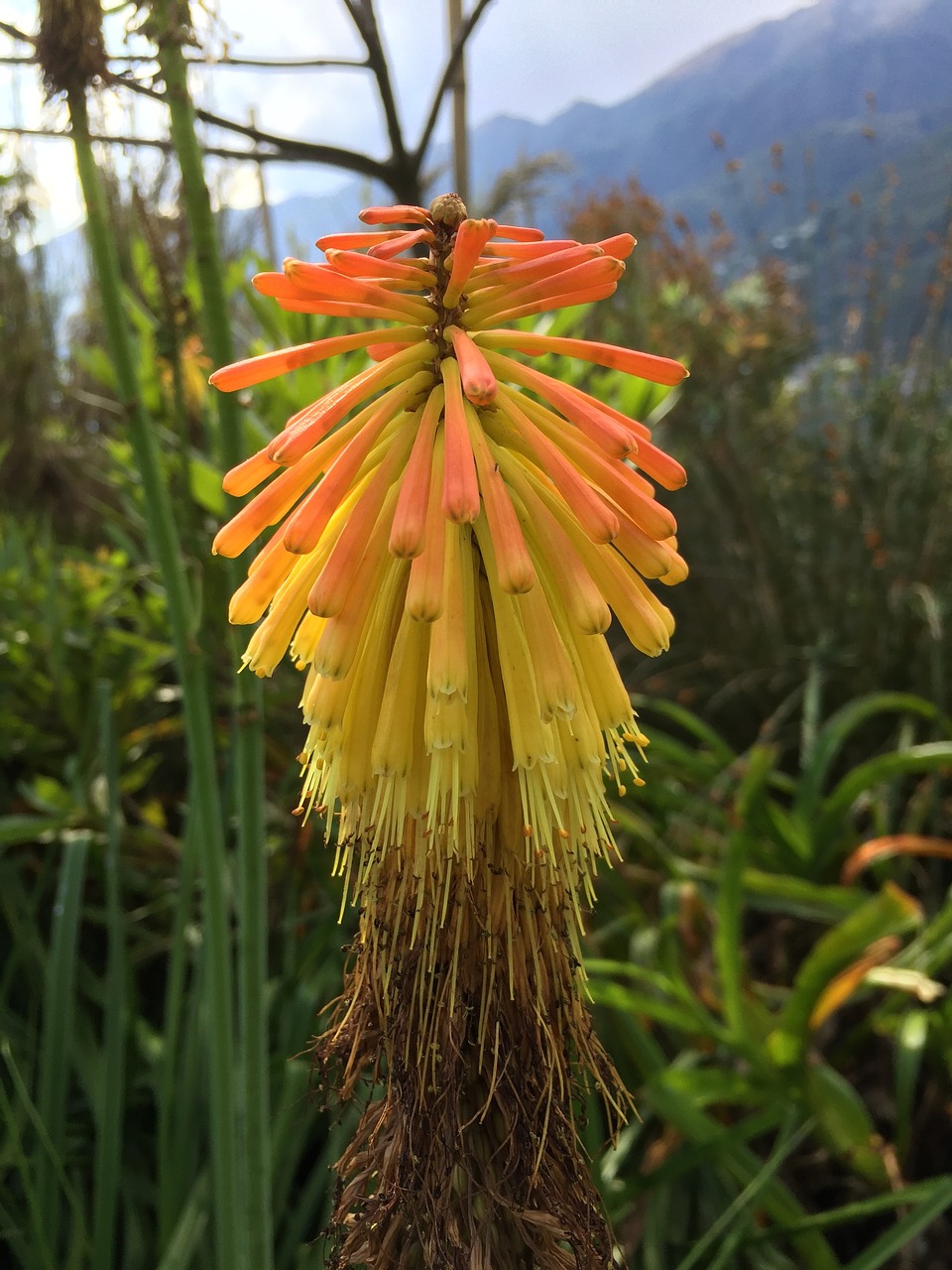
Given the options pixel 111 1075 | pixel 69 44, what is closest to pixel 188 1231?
pixel 111 1075

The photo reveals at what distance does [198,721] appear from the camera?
1086mm

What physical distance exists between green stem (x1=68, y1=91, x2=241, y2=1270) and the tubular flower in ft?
1.02

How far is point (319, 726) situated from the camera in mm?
777

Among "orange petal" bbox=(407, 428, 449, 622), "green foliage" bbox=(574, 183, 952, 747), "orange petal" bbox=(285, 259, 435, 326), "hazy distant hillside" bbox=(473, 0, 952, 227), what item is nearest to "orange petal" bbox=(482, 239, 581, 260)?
"orange petal" bbox=(285, 259, 435, 326)

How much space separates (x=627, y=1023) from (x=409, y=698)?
1413mm

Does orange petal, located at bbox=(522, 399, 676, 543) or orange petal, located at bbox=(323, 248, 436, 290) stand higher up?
orange petal, located at bbox=(323, 248, 436, 290)

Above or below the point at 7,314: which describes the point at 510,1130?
below

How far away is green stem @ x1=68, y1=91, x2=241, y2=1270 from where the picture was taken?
1.00 m

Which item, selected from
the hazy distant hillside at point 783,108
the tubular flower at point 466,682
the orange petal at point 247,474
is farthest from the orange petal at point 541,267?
the hazy distant hillside at point 783,108

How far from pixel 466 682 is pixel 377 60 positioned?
175 cm

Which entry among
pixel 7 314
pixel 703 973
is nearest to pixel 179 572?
pixel 703 973

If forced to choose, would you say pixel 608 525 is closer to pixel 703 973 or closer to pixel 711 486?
pixel 703 973

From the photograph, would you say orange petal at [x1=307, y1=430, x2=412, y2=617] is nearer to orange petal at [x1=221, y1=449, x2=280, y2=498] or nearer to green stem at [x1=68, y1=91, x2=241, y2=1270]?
orange petal at [x1=221, y1=449, x2=280, y2=498]

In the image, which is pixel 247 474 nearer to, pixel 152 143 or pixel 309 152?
pixel 152 143
